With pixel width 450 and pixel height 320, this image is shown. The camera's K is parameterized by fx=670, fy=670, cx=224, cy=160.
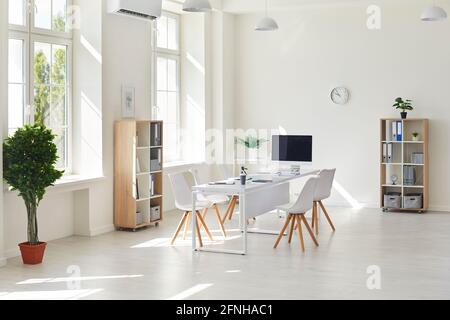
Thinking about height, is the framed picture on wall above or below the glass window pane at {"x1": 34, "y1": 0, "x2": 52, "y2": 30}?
below

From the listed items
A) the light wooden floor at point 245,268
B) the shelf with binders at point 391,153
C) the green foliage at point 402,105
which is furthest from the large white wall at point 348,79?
the light wooden floor at point 245,268

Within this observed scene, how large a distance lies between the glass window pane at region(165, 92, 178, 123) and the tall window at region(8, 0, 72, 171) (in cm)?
271

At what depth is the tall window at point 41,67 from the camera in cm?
778

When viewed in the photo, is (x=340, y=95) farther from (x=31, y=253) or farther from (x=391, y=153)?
(x=31, y=253)

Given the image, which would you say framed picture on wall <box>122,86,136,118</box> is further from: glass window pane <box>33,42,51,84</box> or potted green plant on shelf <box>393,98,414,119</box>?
potted green plant on shelf <box>393,98,414,119</box>

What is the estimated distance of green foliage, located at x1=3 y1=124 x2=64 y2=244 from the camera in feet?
22.2

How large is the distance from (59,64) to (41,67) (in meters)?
0.41

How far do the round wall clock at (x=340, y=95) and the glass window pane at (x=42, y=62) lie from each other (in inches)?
198

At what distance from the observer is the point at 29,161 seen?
678cm

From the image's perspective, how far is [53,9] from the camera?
27.6 feet

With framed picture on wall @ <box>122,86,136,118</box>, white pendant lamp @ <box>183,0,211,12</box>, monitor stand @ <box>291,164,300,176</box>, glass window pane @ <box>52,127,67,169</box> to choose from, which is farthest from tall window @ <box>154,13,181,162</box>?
white pendant lamp @ <box>183,0,211,12</box>

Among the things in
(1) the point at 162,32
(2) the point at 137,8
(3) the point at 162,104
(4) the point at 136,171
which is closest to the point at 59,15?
(2) the point at 137,8

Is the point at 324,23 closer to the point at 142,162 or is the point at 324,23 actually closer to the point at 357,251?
the point at 142,162
